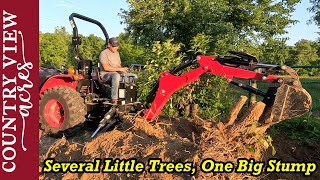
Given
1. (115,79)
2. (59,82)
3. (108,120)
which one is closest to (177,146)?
(108,120)

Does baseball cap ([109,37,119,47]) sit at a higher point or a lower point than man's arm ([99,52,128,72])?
higher

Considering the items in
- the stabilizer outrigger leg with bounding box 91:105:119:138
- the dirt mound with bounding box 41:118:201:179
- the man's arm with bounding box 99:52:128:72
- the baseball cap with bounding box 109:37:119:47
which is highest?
the baseball cap with bounding box 109:37:119:47

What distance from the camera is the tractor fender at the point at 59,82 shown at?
8.58 m

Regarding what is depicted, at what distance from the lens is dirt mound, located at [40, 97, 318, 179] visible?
183 inches

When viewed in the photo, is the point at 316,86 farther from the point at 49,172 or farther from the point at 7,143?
the point at 7,143

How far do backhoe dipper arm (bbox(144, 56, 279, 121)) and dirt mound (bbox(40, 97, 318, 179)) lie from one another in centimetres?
40

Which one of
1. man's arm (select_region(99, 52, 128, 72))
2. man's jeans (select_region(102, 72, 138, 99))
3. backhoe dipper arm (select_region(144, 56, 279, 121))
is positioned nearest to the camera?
backhoe dipper arm (select_region(144, 56, 279, 121))

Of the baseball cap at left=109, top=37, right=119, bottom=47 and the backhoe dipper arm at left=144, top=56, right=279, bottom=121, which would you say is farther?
the baseball cap at left=109, top=37, right=119, bottom=47

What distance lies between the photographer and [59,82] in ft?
28.5

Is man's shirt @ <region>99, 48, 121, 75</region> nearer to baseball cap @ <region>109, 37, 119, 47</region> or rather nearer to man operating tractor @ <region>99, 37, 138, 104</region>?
man operating tractor @ <region>99, 37, 138, 104</region>

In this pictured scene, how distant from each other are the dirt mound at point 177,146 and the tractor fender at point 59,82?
2.61m

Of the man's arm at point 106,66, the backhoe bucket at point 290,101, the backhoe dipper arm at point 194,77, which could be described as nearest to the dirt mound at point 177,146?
the backhoe bucket at point 290,101

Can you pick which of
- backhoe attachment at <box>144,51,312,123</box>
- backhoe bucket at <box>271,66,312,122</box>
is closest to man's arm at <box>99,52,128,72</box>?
backhoe attachment at <box>144,51,312,123</box>

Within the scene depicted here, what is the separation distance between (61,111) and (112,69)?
4.81 ft
